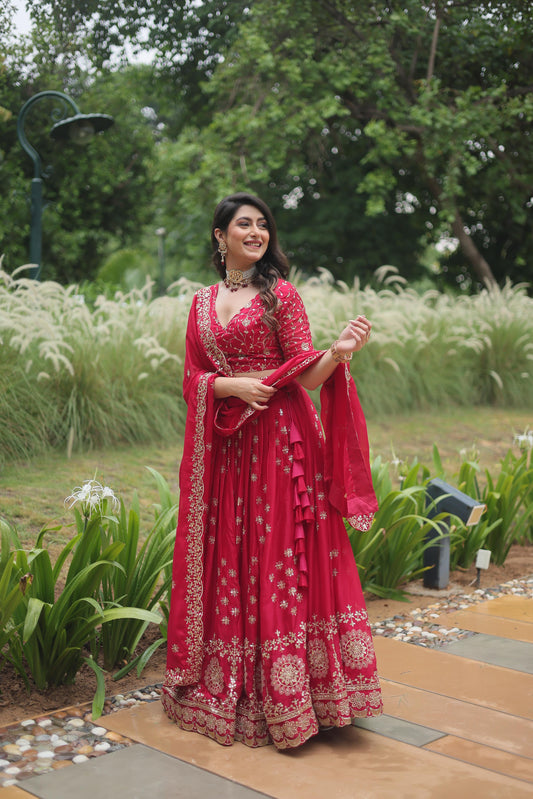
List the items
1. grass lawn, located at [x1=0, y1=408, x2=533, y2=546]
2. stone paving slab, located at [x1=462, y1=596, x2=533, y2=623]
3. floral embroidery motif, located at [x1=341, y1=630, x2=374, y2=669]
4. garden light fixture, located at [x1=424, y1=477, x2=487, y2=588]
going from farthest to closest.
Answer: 1. grass lawn, located at [x1=0, y1=408, x2=533, y2=546]
2. garden light fixture, located at [x1=424, y1=477, x2=487, y2=588]
3. stone paving slab, located at [x1=462, y1=596, x2=533, y2=623]
4. floral embroidery motif, located at [x1=341, y1=630, x2=374, y2=669]

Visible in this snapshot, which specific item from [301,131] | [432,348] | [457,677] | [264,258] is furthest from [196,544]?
[301,131]

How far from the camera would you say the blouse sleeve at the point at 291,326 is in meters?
2.59

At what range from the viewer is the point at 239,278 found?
2695 mm

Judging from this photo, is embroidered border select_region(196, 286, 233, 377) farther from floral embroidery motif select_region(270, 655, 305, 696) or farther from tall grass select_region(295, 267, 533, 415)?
tall grass select_region(295, 267, 533, 415)

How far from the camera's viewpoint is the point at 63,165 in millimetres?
7016

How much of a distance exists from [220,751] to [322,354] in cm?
122

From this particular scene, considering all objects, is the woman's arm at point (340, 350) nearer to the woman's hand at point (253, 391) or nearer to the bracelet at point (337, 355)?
the bracelet at point (337, 355)

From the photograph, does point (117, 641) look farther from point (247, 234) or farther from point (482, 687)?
point (247, 234)

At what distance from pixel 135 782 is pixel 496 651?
5.50 ft

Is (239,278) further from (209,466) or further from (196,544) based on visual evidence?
(196,544)

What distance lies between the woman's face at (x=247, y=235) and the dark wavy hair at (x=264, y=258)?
0.06 ft

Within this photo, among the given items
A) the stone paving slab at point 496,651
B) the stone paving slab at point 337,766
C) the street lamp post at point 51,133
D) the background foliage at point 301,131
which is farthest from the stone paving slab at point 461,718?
the background foliage at point 301,131

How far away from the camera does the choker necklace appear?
106 inches

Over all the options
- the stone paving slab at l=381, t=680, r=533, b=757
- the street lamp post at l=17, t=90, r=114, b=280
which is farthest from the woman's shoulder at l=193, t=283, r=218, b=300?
the street lamp post at l=17, t=90, r=114, b=280
